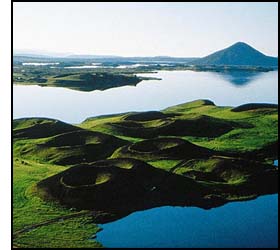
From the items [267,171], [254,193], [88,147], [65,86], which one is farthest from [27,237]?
[65,86]

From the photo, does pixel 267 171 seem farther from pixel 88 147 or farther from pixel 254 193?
pixel 88 147

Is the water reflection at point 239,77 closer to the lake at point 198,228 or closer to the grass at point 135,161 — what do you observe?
the grass at point 135,161

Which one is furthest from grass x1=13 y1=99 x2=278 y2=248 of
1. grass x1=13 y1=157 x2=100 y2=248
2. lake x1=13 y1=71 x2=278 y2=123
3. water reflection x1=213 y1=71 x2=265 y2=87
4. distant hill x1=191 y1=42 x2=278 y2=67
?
distant hill x1=191 y1=42 x2=278 y2=67

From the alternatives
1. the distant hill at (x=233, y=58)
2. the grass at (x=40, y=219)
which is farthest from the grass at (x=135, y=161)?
the distant hill at (x=233, y=58)

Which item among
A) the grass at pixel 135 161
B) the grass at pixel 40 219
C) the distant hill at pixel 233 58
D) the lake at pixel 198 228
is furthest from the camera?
the distant hill at pixel 233 58

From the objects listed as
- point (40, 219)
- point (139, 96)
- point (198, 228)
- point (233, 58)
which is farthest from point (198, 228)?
point (233, 58)
